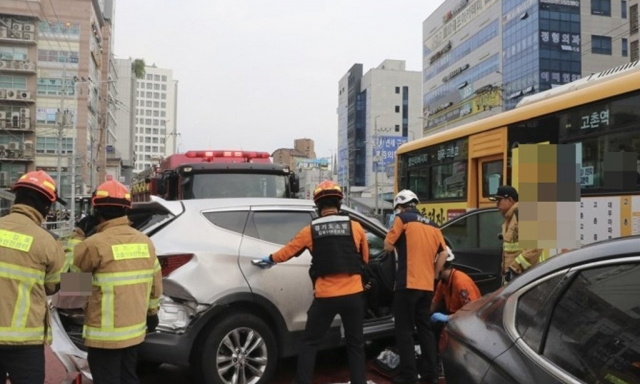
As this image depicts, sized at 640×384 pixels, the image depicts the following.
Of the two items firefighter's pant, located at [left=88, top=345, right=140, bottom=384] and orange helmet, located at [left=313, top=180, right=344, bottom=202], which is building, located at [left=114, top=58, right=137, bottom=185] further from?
firefighter's pant, located at [left=88, top=345, right=140, bottom=384]

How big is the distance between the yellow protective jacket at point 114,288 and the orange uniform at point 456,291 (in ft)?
9.33

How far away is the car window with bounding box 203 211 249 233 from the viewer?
4.72 metres

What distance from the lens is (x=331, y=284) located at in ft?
14.0

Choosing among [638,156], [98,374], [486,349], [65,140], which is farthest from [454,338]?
[65,140]

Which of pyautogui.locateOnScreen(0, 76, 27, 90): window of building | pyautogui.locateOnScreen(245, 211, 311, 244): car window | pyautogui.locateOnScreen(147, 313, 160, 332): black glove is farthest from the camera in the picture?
pyautogui.locateOnScreen(0, 76, 27, 90): window of building

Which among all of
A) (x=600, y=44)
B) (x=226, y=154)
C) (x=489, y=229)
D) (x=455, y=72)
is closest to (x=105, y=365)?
(x=489, y=229)

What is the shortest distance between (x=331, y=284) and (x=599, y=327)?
2477 mm

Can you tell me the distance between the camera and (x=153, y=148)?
126 meters

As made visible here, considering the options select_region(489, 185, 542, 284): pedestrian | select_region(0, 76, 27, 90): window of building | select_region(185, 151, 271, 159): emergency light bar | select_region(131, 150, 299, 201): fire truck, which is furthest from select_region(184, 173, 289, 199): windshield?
select_region(0, 76, 27, 90): window of building

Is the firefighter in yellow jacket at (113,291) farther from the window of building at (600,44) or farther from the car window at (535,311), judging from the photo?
the window of building at (600,44)

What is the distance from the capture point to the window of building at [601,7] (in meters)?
53.5

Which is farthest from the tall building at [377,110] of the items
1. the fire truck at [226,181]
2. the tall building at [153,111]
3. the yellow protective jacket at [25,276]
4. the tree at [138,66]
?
the yellow protective jacket at [25,276]

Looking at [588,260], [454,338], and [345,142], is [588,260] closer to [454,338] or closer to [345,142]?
[454,338]

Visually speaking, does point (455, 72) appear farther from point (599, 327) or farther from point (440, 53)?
point (599, 327)
